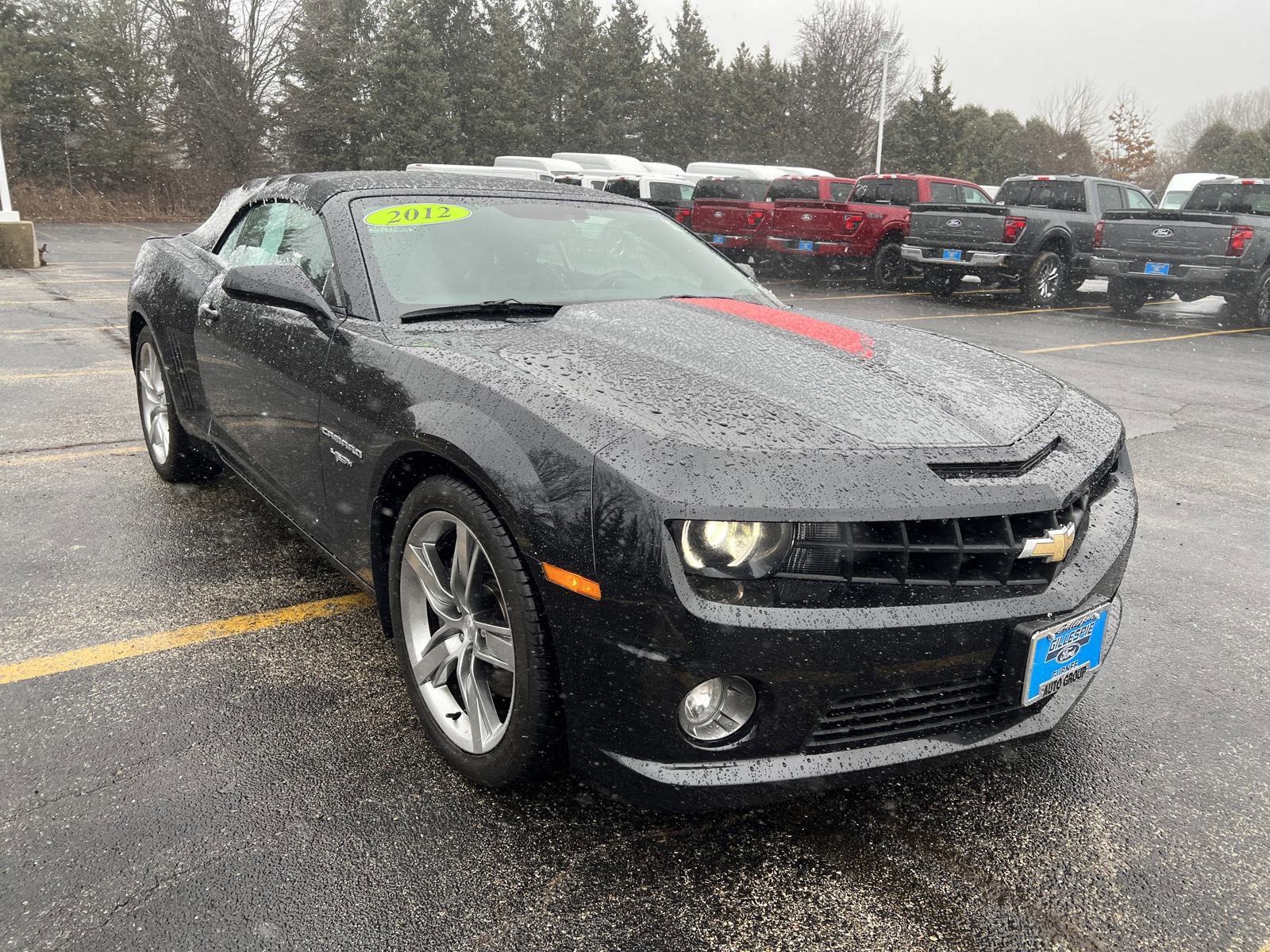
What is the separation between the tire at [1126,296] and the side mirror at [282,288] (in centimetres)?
1276

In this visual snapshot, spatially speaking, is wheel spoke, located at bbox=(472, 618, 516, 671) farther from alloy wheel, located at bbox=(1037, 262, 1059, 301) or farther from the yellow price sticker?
alloy wheel, located at bbox=(1037, 262, 1059, 301)

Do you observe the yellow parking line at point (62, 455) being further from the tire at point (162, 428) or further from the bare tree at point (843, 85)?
the bare tree at point (843, 85)

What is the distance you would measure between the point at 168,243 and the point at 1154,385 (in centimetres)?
763

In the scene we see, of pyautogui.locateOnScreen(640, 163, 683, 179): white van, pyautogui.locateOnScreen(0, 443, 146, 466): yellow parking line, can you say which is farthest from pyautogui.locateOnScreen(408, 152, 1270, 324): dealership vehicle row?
pyautogui.locateOnScreen(640, 163, 683, 179): white van

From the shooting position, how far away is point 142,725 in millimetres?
2539

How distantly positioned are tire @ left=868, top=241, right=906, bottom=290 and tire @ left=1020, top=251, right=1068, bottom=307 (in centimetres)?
200

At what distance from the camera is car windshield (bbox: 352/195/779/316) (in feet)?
9.47

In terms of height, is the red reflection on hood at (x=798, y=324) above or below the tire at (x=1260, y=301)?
above

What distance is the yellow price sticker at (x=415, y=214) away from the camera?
3.03m

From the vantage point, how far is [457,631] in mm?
2348

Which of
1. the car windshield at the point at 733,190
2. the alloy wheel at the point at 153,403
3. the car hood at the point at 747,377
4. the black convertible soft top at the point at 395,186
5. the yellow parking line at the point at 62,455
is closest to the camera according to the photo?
the car hood at the point at 747,377

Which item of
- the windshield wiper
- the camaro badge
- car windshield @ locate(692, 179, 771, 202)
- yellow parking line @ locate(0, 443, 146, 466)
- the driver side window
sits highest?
car windshield @ locate(692, 179, 771, 202)

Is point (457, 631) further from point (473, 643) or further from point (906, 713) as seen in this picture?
point (906, 713)

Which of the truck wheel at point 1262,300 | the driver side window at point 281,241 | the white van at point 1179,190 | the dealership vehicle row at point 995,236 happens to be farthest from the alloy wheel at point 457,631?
the white van at point 1179,190
